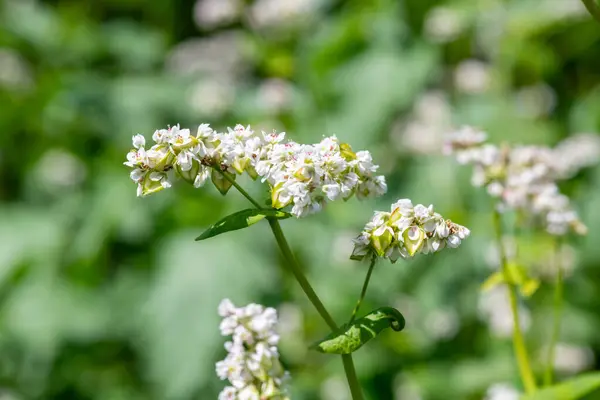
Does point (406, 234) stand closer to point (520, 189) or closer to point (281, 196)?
point (281, 196)

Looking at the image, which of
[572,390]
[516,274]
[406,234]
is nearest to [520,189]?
[516,274]

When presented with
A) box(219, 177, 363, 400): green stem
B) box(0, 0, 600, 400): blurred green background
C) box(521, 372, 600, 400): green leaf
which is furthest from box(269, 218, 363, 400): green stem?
box(0, 0, 600, 400): blurred green background

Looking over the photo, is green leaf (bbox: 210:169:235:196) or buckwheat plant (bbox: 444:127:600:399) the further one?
buckwheat plant (bbox: 444:127:600:399)

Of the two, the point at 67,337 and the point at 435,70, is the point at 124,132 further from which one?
the point at 435,70

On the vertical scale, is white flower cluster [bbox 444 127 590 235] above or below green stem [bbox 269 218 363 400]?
above

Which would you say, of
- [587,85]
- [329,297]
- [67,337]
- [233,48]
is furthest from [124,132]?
[587,85]

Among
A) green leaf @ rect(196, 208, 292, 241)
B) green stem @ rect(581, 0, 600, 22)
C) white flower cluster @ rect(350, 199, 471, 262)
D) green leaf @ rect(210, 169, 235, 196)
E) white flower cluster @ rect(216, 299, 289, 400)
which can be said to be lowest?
white flower cluster @ rect(216, 299, 289, 400)

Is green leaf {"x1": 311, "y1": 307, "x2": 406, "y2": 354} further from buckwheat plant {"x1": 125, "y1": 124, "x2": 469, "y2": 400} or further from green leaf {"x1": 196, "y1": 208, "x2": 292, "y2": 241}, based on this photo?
green leaf {"x1": 196, "y1": 208, "x2": 292, "y2": 241}
